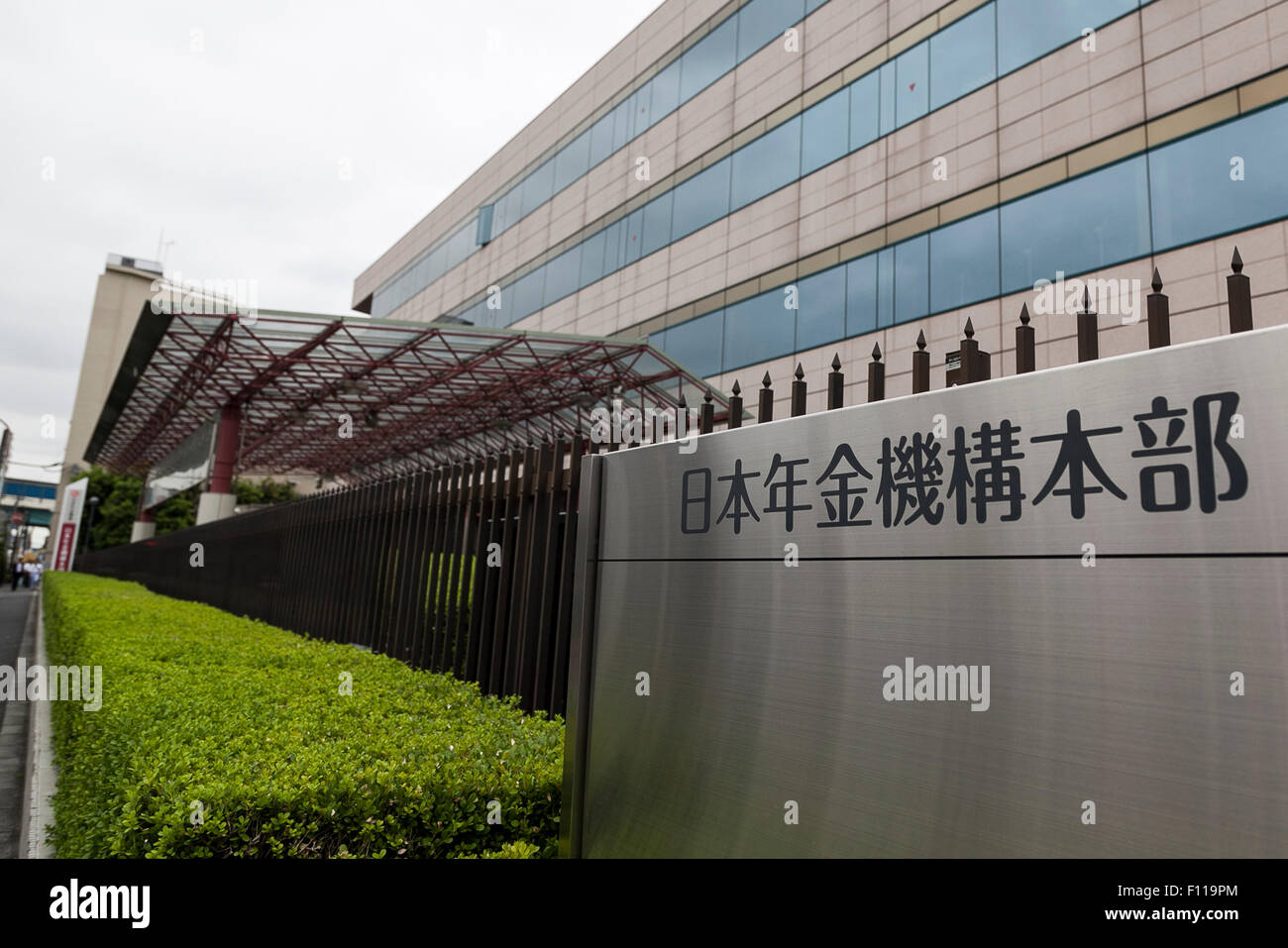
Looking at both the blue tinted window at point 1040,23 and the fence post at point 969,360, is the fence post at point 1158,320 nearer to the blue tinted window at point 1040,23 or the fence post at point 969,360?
the fence post at point 969,360

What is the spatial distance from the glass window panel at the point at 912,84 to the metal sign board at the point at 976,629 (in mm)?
12693

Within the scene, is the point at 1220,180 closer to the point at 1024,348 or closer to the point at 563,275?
the point at 1024,348

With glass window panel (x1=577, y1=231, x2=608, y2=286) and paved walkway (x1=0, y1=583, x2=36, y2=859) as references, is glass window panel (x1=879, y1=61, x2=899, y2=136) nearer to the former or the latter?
glass window panel (x1=577, y1=231, x2=608, y2=286)

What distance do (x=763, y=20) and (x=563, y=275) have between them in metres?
8.26

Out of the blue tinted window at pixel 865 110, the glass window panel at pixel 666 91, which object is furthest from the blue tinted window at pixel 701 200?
the blue tinted window at pixel 865 110

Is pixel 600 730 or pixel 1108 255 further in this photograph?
pixel 1108 255

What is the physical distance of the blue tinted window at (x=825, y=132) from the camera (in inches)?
567

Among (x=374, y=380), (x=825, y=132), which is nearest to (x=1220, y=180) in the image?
(x=825, y=132)

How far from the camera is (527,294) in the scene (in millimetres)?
23875
